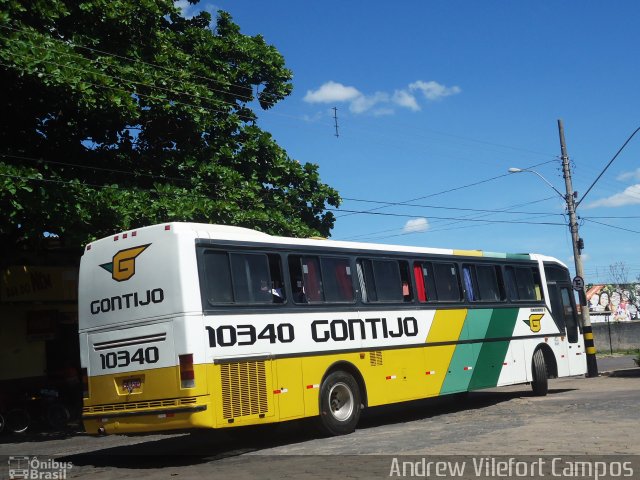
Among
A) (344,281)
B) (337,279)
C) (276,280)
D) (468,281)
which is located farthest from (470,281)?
(276,280)

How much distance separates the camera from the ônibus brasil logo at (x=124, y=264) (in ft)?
39.8

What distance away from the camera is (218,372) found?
37.7 ft

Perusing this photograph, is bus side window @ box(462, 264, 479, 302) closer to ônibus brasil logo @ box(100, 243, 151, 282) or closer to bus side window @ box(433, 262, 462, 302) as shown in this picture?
bus side window @ box(433, 262, 462, 302)

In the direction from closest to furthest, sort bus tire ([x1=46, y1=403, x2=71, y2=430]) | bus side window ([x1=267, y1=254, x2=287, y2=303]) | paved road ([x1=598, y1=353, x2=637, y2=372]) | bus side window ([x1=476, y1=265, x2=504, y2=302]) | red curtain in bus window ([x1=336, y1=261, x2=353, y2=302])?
1. bus side window ([x1=267, y1=254, x2=287, y2=303])
2. red curtain in bus window ([x1=336, y1=261, x2=353, y2=302])
3. bus side window ([x1=476, y1=265, x2=504, y2=302])
4. bus tire ([x1=46, y1=403, x2=71, y2=430])
5. paved road ([x1=598, y1=353, x2=637, y2=372])

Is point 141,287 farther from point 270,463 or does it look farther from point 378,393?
point 378,393

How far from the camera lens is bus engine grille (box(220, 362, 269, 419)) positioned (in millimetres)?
11570

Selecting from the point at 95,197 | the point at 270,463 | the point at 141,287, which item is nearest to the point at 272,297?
the point at 141,287

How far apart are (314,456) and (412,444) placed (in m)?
1.47

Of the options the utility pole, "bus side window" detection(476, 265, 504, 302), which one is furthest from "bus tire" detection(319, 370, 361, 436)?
the utility pole

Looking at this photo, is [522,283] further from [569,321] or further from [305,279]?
[305,279]

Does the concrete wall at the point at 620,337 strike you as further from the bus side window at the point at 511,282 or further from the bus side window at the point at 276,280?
the bus side window at the point at 276,280

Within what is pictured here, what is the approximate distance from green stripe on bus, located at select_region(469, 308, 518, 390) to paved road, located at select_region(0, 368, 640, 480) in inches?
23.1

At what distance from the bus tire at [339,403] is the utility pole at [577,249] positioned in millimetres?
13992

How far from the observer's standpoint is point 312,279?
45.0ft
